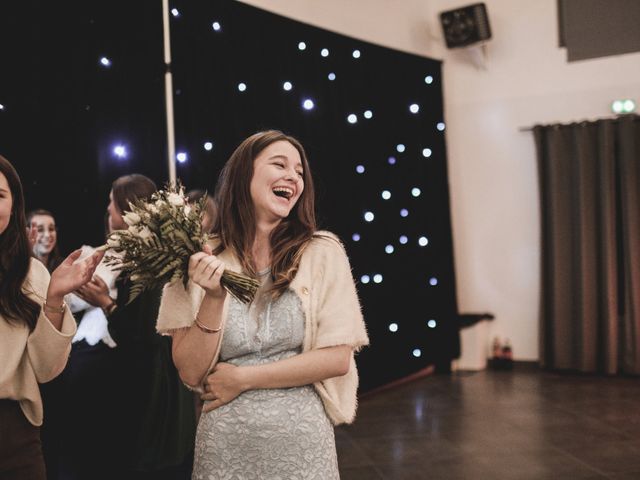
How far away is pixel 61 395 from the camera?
2.36 meters

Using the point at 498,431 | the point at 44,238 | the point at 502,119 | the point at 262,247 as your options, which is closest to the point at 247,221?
the point at 262,247

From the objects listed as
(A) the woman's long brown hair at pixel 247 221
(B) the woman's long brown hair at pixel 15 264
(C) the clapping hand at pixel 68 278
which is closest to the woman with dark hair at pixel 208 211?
→ (A) the woman's long brown hair at pixel 247 221

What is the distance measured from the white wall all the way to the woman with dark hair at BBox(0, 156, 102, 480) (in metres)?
4.95

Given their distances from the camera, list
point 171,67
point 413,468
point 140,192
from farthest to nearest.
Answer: point 171,67 → point 413,468 → point 140,192

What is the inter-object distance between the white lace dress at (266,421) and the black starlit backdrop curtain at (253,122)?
6.97ft

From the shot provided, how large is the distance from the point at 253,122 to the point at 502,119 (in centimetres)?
305

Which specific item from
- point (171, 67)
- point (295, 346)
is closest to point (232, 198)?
point (295, 346)

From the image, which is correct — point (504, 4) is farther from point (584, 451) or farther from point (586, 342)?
point (584, 451)

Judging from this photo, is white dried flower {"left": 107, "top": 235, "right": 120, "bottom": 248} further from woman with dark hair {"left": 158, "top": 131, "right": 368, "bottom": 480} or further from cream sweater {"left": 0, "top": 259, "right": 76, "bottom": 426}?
cream sweater {"left": 0, "top": 259, "right": 76, "bottom": 426}

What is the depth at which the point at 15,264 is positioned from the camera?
145cm

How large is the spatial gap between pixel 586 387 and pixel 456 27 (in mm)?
3481

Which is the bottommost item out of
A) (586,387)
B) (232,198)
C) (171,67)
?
(586,387)

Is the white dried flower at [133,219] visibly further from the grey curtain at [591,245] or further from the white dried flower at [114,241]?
the grey curtain at [591,245]

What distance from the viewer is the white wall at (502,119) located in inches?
237
